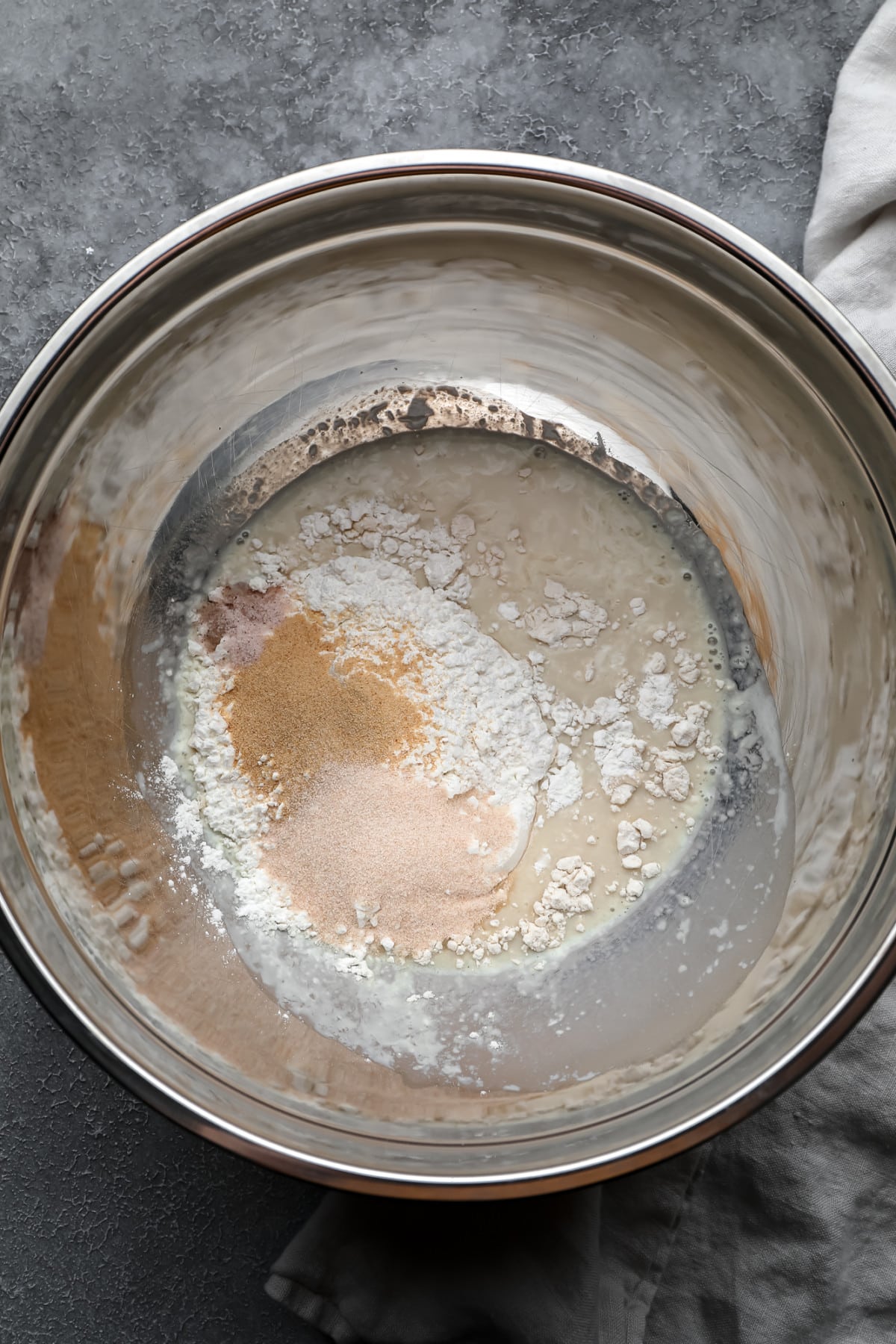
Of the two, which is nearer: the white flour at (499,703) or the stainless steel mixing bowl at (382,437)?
the stainless steel mixing bowl at (382,437)

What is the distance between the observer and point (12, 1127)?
1.42 metres

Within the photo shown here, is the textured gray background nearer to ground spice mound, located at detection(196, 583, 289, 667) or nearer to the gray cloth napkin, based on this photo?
the gray cloth napkin

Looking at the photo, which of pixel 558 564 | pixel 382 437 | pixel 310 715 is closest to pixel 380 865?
pixel 310 715

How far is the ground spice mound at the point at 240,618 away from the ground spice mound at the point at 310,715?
26 mm

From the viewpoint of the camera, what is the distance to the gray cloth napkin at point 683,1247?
1.34 meters

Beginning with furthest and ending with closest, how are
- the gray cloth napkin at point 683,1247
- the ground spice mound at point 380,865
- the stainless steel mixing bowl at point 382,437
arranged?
the ground spice mound at point 380,865 < the gray cloth napkin at point 683,1247 < the stainless steel mixing bowl at point 382,437

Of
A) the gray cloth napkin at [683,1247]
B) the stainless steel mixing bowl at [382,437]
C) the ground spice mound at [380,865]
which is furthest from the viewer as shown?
the ground spice mound at [380,865]

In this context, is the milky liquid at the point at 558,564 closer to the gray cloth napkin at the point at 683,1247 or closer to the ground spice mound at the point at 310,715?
the ground spice mound at the point at 310,715

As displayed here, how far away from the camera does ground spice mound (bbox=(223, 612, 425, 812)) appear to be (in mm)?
1446

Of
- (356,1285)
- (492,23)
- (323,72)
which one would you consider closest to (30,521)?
(323,72)

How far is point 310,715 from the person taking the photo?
1.45m

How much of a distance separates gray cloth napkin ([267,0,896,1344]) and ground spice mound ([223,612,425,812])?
2.01 feet

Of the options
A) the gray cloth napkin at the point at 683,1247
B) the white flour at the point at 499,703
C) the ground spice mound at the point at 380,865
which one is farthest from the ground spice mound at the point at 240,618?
the gray cloth napkin at the point at 683,1247

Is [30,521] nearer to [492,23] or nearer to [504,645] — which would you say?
[504,645]
